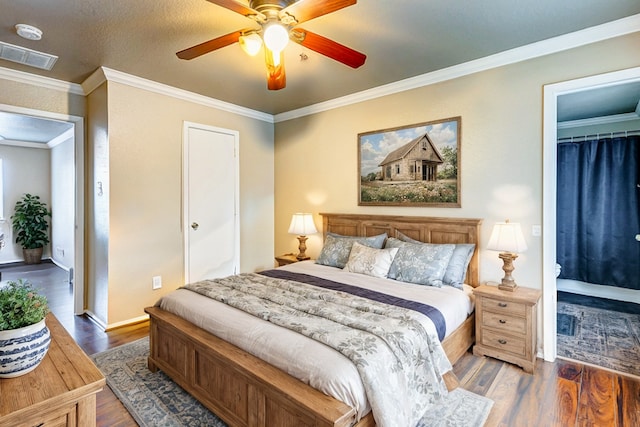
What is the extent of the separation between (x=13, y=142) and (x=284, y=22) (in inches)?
294

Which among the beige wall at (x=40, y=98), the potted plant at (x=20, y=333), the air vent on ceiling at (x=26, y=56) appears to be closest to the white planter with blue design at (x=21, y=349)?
the potted plant at (x=20, y=333)

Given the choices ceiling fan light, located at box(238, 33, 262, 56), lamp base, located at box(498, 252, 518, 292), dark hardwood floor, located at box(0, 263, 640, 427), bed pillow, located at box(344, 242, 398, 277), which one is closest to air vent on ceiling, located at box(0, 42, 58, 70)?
ceiling fan light, located at box(238, 33, 262, 56)

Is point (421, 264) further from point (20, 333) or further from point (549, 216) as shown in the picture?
point (20, 333)

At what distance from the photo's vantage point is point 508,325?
8.49 ft

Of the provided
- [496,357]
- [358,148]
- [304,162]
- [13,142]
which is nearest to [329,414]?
[496,357]

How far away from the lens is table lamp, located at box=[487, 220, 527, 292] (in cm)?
265

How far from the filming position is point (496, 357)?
8.68 ft

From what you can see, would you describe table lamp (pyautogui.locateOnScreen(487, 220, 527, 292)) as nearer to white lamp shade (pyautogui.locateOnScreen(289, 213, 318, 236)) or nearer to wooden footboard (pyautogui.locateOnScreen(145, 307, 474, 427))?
wooden footboard (pyautogui.locateOnScreen(145, 307, 474, 427))

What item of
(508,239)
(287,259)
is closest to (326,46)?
(508,239)

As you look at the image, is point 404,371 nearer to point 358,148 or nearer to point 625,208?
point 358,148

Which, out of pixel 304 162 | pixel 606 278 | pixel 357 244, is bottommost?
pixel 606 278

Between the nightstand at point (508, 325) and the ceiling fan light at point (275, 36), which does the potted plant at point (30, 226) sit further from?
the nightstand at point (508, 325)

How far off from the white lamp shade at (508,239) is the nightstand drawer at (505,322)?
1.75 ft

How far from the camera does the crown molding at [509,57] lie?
7.89ft
